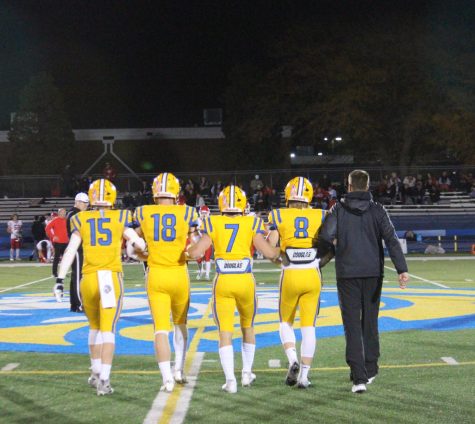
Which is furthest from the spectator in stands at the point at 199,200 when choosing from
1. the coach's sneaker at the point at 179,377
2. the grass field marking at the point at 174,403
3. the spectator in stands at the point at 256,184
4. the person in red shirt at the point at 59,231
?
the coach's sneaker at the point at 179,377

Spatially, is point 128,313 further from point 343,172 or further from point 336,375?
point 343,172

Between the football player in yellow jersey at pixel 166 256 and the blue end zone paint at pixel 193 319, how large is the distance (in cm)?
212

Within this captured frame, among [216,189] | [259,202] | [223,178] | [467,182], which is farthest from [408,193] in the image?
[223,178]

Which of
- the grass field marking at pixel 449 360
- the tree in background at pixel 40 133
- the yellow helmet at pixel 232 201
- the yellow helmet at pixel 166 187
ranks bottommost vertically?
the grass field marking at pixel 449 360

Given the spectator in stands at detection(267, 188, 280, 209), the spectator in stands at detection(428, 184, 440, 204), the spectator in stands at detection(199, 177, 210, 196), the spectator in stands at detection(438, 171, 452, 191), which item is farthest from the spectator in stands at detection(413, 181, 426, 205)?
the spectator in stands at detection(199, 177, 210, 196)

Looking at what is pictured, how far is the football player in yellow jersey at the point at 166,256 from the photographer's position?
25.3ft

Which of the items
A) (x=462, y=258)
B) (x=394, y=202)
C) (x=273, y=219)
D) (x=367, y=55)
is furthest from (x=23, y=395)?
(x=367, y=55)

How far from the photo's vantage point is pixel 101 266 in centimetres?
773

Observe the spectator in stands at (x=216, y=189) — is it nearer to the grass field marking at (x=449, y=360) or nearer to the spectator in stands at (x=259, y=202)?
the spectator in stands at (x=259, y=202)

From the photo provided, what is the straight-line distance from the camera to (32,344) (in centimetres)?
1045

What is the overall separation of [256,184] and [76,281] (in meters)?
24.7

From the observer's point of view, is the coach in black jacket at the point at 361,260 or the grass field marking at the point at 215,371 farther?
the grass field marking at the point at 215,371

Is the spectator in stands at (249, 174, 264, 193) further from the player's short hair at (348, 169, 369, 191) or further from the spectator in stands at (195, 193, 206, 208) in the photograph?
the player's short hair at (348, 169, 369, 191)

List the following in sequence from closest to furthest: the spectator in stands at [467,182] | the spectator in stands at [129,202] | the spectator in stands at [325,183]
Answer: the spectator in stands at [129,202] → the spectator in stands at [325,183] → the spectator in stands at [467,182]
